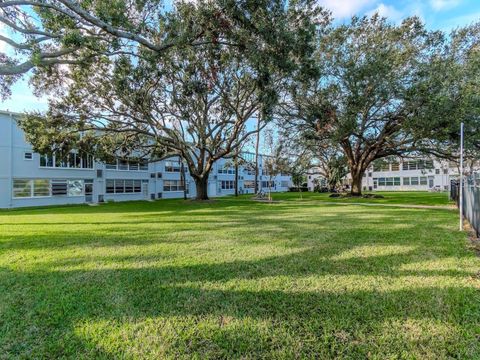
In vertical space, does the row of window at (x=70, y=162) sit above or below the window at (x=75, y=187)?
above

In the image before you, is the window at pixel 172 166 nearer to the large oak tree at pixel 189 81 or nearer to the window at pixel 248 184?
the large oak tree at pixel 189 81

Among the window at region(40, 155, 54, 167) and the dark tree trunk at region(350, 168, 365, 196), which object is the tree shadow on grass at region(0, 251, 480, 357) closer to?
the window at region(40, 155, 54, 167)

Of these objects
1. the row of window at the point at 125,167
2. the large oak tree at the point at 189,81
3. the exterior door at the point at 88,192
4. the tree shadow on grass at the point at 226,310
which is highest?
the large oak tree at the point at 189,81

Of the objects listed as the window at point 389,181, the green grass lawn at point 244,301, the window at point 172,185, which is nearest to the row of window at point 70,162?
the window at point 172,185

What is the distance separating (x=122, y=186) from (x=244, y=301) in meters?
30.6

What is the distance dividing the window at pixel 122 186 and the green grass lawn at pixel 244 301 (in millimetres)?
24887

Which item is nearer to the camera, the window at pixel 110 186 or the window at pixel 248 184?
the window at pixel 110 186

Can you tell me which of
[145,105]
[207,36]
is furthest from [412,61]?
[145,105]

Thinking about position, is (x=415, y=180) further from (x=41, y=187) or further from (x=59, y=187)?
(x=41, y=187)

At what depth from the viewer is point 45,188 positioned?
2433 centimetres

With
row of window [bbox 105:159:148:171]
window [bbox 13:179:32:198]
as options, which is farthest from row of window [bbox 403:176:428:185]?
window [bbox 13:179:32:198]

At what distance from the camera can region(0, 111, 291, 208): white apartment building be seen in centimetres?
2150

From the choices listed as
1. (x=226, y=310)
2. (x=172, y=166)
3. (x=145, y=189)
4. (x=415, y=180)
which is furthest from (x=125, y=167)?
(x=415, y=180)

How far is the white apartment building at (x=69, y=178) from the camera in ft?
70.5
